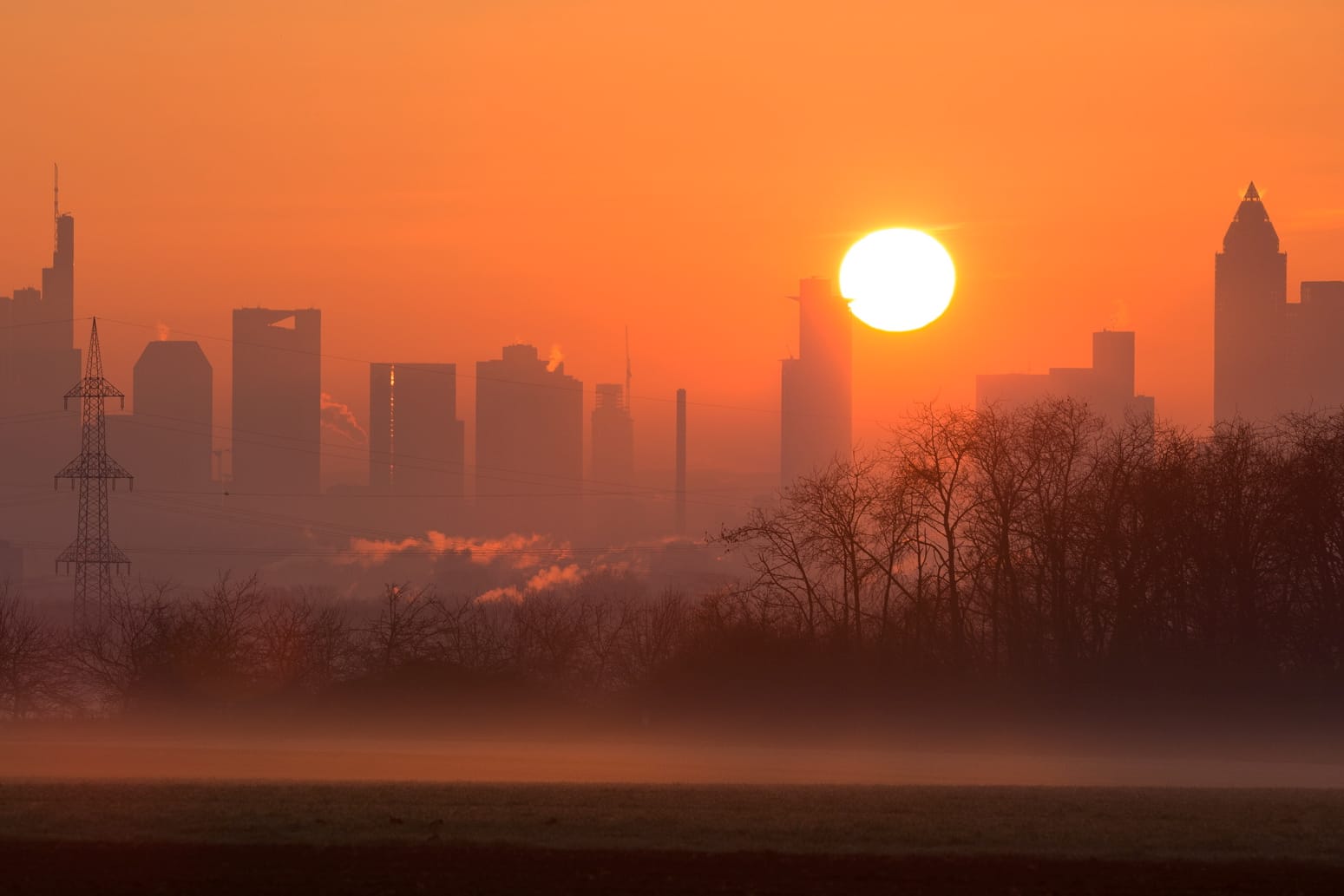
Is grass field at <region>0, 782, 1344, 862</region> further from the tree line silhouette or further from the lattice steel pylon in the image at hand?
the lattice steel pylon

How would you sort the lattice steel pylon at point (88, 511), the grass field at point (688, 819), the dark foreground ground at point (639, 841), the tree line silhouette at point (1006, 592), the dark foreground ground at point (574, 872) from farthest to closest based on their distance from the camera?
the lattice steel pylon at point (88, 511), the tree line silhouette at point (1006, 592), the grass field at point (688, 819), the dark foreground ground at point (639, 841), the dark foreground ground at point (574, 872)

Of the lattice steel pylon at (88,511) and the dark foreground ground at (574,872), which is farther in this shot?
the lattice steel pylon at (88,511)

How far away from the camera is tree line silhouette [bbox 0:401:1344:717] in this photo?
49.2 m

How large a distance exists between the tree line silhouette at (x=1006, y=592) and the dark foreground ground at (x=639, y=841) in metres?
23.4

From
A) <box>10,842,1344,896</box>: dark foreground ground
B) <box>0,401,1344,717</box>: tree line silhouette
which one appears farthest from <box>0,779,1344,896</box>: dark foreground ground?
<box>0,401,1344,717</box>: tree line silhouette

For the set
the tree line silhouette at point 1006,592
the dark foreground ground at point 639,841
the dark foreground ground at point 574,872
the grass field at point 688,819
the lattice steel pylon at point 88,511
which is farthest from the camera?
the lattice steel pylon at point 88,511

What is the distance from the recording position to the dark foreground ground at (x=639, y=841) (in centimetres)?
1834

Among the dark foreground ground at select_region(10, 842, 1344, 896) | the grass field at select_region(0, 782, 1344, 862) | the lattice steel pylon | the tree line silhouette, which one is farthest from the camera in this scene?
the lattice steel pylon

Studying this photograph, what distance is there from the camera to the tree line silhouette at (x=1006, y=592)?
49.2m

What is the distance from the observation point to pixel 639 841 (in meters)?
20.7

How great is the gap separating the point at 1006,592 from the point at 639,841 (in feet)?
107

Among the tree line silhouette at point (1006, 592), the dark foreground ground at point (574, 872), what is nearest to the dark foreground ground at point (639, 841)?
the dark foreground ground at point (574, 872)

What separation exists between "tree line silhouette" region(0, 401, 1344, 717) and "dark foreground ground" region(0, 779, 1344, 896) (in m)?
23.4

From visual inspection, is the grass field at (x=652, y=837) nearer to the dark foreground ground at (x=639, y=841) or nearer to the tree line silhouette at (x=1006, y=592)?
the dark foreground ground at (x=639, y=841)
